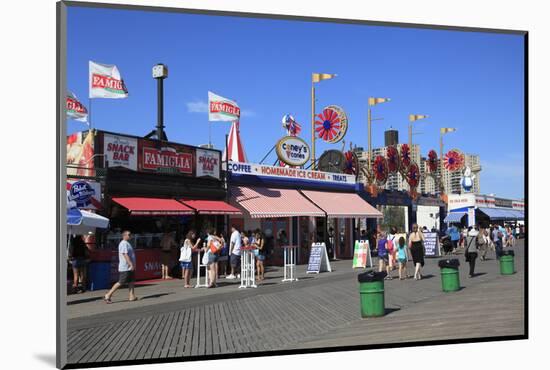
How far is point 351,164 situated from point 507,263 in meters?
11.5

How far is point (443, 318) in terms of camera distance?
1012 cm

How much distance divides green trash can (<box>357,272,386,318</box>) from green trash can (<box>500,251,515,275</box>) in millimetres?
7356

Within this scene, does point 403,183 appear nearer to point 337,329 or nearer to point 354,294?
point 354,294

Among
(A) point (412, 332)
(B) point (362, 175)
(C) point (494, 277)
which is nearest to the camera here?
A: (A) point (412, 332)

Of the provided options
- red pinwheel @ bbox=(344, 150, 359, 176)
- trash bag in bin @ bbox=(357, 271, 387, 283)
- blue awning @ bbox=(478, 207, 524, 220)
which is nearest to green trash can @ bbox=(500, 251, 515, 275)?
trash bag in bin @ bbox=(357, 271, 387, 283)

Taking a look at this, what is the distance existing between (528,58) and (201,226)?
11.7 metres

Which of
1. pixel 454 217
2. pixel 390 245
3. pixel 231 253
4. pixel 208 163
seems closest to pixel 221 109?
pixel 208 163

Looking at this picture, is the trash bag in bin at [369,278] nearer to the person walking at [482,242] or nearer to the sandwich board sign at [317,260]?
the sandwich board sign at [317,260]

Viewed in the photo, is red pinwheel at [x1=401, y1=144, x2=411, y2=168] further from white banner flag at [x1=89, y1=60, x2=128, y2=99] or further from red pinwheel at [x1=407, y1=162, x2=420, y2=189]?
white banner flag at [x1=89, y1=60, x2=128, y2=99]

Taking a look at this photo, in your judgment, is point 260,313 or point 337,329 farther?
point 260,313

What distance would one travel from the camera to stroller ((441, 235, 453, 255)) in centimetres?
2702

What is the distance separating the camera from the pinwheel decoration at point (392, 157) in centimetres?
2646

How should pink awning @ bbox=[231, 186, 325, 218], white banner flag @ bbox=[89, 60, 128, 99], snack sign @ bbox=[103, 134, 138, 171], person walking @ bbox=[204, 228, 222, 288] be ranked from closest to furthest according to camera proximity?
white banner flag @ bbox=[89, 60, 128, 99], person walking @ bbox=[204, 228, 222, 288], snack sign @ bbox=[103, 134, 138, 171], pink awning @ bbox=[231, 186, 325, 218]
